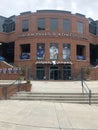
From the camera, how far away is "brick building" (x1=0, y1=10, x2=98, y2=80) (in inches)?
1855

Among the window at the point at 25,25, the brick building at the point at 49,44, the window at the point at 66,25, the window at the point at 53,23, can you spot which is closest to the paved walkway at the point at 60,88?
the brick building at the point at 49,44

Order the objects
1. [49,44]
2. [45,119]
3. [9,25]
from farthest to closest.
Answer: [9,25] < [49,44] < [45,119]

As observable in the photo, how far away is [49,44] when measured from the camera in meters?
47.3

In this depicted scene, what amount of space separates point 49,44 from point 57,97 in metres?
27.9

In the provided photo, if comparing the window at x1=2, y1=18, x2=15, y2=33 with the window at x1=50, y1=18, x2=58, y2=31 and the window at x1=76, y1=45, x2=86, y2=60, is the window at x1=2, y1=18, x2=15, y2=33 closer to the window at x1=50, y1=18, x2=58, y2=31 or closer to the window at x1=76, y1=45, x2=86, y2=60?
the window at x1=50, y1=18, x2=58, y2=31

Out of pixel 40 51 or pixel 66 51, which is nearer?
pixel 40 51

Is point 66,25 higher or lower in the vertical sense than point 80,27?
higher

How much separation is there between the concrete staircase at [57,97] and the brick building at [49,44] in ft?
84.4

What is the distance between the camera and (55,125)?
1132 cm

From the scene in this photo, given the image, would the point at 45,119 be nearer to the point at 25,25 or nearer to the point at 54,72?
the point at 54,72

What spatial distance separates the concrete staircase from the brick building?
25.7 metres

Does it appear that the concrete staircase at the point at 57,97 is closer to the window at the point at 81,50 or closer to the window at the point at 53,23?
the window at the point at 53,23

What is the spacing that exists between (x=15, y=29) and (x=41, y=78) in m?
10.9

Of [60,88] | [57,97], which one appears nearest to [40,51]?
[60,88]
